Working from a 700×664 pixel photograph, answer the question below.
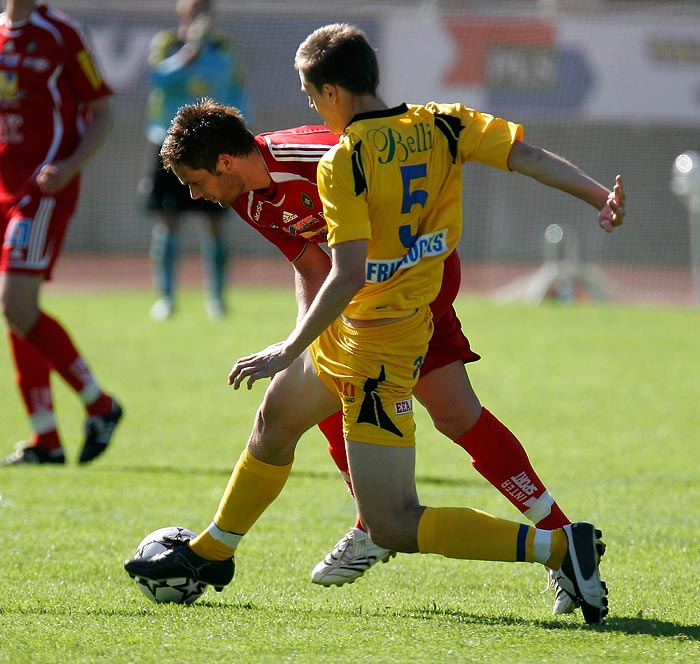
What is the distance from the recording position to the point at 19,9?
6457mm

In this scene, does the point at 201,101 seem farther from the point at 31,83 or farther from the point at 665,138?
the point at 665,138

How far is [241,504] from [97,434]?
2.72 metres

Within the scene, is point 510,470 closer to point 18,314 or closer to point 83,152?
point 18,314

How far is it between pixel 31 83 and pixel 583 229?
14501mm

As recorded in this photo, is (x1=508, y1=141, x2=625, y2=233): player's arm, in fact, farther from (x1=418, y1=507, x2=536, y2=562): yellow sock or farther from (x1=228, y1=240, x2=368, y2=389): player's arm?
(x1=418, y1=507, x2=536, y2=562): yellow sock

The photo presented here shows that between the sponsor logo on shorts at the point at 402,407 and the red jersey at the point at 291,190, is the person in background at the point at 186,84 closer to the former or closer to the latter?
the red jersey at the point at 291,190

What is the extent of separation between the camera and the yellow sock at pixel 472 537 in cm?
364

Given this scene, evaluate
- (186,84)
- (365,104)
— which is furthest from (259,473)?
(186,84)

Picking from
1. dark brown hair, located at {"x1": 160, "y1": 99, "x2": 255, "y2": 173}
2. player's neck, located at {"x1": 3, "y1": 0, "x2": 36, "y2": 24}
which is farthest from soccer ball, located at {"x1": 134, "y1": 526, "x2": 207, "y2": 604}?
player's neck, located at {"x1": 3, "y1": 0, "x2": 36, "y2": 24}

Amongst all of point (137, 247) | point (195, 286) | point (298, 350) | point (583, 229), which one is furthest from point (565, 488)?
point (137, 247)

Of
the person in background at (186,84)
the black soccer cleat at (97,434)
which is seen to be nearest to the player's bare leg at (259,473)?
the black soccer cleat at (97,434)

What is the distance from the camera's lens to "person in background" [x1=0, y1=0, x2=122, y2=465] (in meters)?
6.42

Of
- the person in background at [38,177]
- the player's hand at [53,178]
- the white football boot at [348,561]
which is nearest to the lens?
the white football boot at [348,561]

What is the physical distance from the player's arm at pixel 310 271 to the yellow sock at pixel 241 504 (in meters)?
0.53
